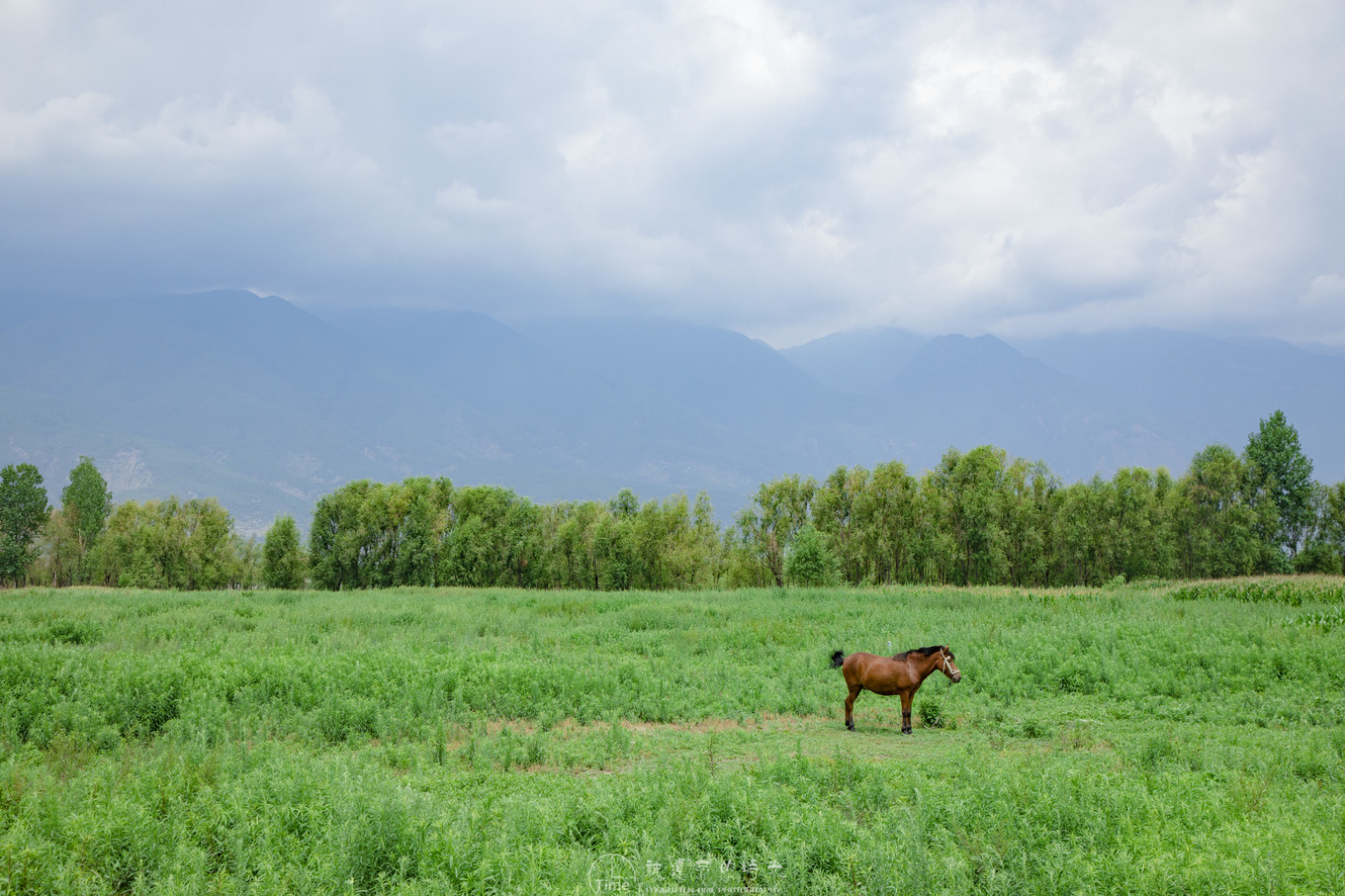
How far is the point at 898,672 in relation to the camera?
1369 centimetres

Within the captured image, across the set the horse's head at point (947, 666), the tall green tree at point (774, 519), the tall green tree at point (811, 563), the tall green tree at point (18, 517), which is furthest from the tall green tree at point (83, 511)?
the horse's head at point (947, 666)

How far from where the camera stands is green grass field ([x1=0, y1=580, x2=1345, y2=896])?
22.0 ft

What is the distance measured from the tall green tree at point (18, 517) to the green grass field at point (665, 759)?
54814mm

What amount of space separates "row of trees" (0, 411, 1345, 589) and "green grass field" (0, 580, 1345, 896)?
124 ft

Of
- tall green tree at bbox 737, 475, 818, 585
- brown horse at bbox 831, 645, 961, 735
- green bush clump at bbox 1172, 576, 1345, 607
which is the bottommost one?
green bush clump at bbox 1172, 576, 1345, 607

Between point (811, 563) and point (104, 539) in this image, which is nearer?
point (811, 563)

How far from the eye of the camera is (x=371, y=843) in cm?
706

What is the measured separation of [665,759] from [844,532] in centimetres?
5744

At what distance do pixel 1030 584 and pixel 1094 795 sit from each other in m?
61.4

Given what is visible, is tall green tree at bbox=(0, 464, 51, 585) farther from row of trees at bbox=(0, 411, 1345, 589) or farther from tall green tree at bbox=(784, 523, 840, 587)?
tall green tree at bbox=(784, 523, 840, 587)

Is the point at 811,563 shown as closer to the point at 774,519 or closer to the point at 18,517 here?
the point at 774,519

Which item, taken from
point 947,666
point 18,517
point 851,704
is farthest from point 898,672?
point 18,517

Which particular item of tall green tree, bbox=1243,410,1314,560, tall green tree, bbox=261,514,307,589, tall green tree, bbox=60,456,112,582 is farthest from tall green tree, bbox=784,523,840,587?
tall green tree, bbox=60,456,112,582

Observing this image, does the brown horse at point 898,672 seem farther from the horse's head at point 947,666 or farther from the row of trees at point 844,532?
the row of trees at point 844,532
